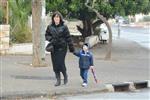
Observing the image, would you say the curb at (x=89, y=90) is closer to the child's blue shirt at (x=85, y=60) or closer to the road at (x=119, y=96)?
the road at (x=119, y=96)

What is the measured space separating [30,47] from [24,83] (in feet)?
28.2

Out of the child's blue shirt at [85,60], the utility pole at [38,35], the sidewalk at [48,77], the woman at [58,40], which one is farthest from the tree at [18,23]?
the woman at [58,40]

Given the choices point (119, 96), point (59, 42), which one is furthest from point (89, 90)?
point (59, 42)

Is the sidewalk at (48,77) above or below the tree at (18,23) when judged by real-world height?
below

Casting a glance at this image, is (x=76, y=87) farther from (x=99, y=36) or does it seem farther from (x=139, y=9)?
(x=99, y=36)

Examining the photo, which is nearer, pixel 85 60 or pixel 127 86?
pixel 85 60

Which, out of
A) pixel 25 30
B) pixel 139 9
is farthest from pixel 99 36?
pixel 25 30

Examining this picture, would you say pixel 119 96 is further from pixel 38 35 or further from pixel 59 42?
pixel 38 35

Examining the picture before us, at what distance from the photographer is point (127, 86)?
1459 centimetres

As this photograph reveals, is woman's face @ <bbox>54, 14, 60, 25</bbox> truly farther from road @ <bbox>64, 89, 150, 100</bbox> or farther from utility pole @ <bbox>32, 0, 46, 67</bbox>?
utility pole @ <bbox>32, 0, 46, 67</bbox>

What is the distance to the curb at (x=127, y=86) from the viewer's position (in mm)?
14123

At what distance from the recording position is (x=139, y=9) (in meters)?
30.9

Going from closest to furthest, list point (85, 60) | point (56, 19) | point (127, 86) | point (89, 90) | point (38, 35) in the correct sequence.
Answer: point (89, 90) → point (56, 19) → point (85, 60) → point (127, 86) → point (38, 35)

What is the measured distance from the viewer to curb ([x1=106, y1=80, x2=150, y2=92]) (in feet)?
46.3
